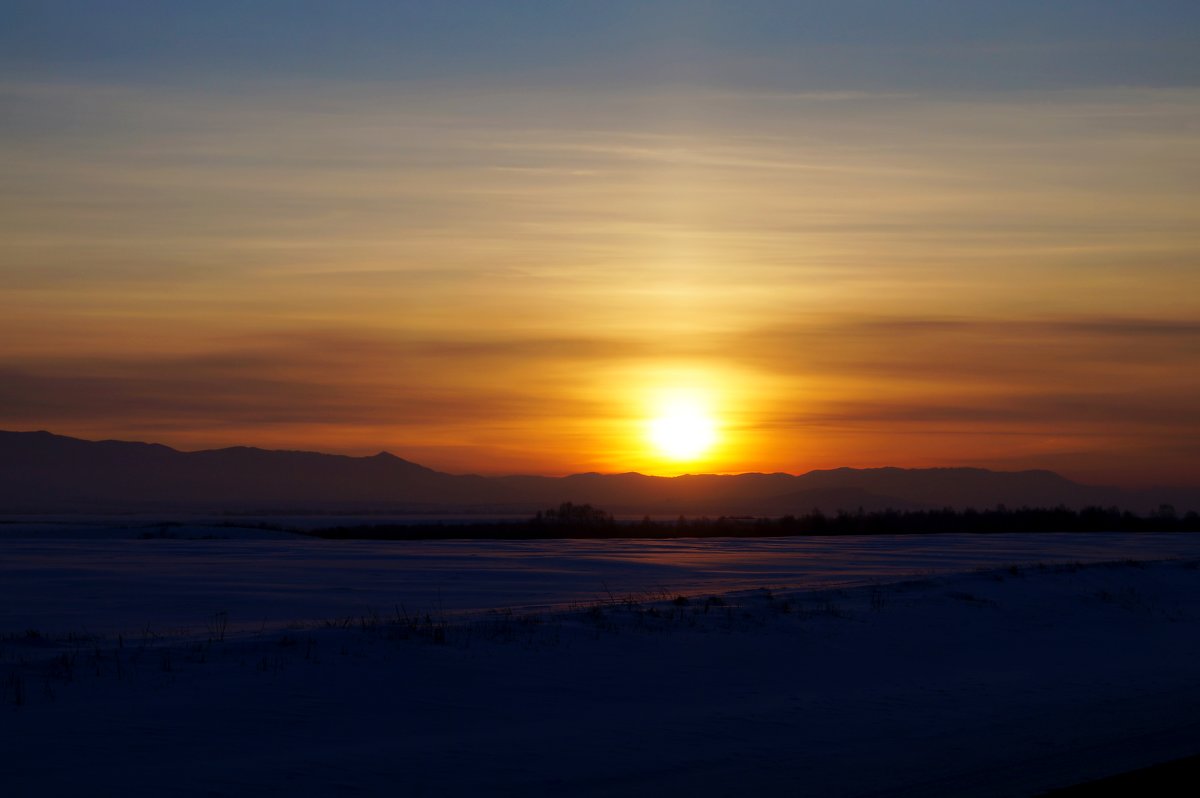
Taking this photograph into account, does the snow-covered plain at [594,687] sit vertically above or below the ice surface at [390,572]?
below

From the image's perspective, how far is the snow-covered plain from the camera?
28.5ft

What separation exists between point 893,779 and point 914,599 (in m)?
10.1

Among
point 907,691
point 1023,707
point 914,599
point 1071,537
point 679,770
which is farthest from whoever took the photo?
point 1071,537

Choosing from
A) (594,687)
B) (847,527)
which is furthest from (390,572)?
(847,527)

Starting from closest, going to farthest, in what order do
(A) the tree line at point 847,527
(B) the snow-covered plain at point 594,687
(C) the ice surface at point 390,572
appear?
(B) the snow-covered plain at point 594,687 < (C) the ice surface at point 390,572 < (A) the tree line at point 847,527

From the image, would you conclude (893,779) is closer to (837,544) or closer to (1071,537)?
(837,544)

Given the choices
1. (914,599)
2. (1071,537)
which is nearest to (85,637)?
(914,599)

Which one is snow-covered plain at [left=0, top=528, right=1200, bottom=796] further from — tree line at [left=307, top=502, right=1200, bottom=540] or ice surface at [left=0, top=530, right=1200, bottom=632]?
tree line at [left=307, top=502, right=1200, bottom=540]

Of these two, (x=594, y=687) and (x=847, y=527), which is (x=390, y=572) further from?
(x=847, y=527)

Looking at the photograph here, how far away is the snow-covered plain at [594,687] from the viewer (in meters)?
8.69

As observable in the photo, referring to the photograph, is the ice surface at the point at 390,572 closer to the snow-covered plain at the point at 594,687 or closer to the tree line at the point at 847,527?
the snow-covered plain at the point at 594,687

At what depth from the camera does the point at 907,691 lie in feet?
41.3

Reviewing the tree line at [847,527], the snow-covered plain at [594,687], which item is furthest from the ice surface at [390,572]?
the tree line at [847,527]

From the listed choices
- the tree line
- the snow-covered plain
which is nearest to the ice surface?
the snow-covered plain
